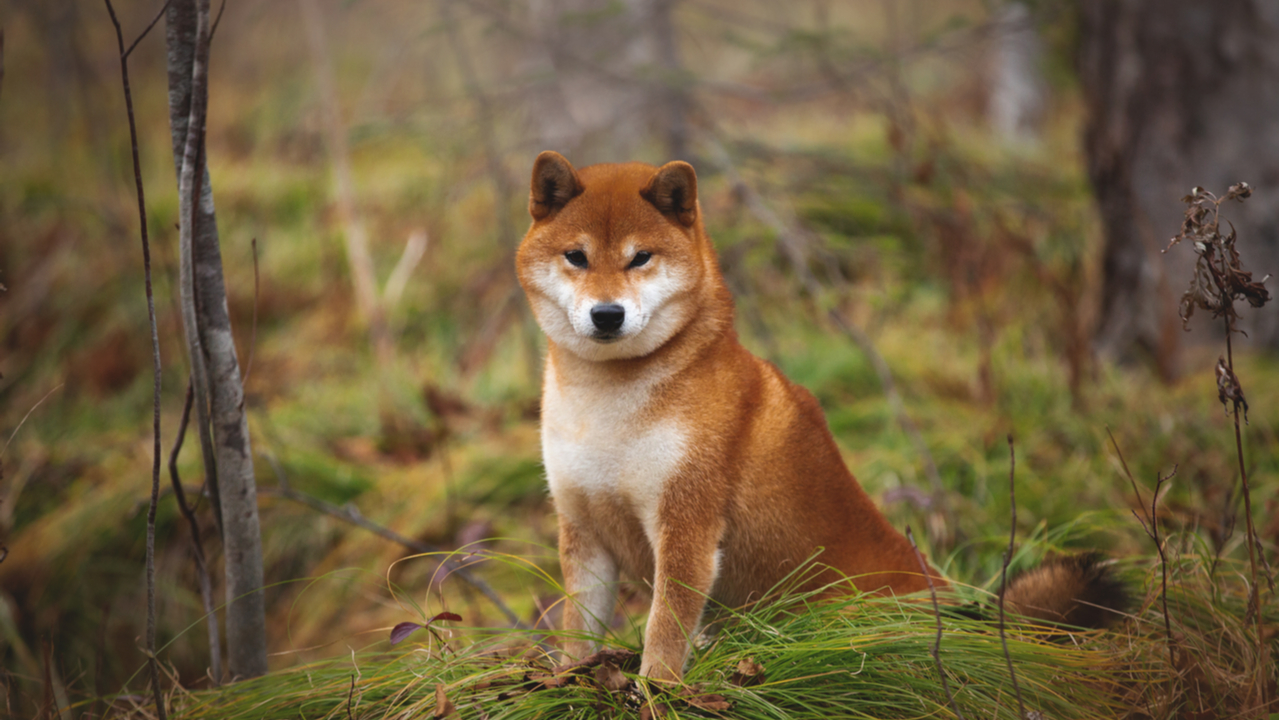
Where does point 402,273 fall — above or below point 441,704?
above

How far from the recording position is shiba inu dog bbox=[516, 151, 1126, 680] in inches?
85.3

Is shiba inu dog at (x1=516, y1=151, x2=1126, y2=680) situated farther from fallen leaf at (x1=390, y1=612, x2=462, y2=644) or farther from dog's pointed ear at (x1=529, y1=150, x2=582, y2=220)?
fallen leaf at (x1=390, y1=612, x2=462, y2=644)

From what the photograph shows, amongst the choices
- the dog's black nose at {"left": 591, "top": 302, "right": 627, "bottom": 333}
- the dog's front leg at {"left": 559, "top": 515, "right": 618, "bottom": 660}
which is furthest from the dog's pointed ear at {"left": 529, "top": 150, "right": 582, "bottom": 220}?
the dog's front leg at {"left": 559, "top": 515, "right": 618, "bottom": 660}

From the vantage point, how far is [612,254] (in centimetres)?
218

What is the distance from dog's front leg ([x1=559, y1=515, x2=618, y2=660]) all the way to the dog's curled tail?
3.76ft

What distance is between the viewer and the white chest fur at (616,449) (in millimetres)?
2178

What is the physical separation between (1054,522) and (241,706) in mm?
3120

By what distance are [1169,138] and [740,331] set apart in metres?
2.69

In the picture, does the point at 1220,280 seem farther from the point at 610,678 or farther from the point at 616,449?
the point at 610,678

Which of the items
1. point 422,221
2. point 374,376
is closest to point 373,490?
point 374,376

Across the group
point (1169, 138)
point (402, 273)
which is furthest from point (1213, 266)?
point (402, 273)

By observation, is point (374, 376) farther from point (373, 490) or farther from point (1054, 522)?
point (1054, 522)

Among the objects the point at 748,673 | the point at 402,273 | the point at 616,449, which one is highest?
the point at 616,449

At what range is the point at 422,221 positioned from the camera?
7938 millimetres
